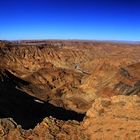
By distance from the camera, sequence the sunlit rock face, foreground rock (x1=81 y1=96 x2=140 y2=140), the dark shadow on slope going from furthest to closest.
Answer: the sunlit rock face → the dark shadow on slope → foreground rock (x1=81 y1=96 x2=140 y2=140)

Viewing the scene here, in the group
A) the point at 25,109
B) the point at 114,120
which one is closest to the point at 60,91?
the point at 25,109

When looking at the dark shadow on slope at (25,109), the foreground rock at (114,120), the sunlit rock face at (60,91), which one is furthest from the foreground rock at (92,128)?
the dark shadow on slope at (25,109)

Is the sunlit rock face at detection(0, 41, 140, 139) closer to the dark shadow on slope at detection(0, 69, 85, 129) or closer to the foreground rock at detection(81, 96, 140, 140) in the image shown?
the dark shadow on slope at detection(0, 69, 85, 129)

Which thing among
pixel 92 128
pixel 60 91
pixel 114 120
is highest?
pixel 114 120

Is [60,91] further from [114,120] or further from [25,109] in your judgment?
[114,120]

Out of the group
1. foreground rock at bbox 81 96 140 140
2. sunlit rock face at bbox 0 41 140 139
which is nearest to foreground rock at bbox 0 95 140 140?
foreground rock at bbox 81 96 140 140

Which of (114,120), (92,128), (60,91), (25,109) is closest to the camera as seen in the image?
(92,128)

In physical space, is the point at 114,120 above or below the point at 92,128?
above

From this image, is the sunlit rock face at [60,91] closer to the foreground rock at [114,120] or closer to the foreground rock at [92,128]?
the foreground rock at [114,120]

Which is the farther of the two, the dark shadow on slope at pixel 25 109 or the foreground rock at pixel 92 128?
the dark shadow on slope at pixel 25 109
